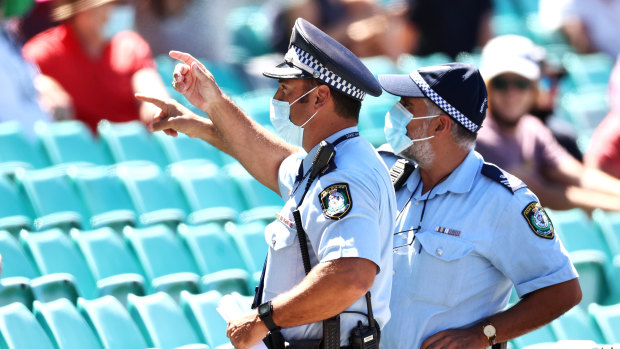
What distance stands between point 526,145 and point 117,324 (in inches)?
98.5

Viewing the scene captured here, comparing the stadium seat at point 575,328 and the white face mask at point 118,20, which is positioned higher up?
the white face mask at point 118,20

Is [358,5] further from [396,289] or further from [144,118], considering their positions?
[396,289]

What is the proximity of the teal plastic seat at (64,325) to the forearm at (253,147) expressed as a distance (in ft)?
2.47

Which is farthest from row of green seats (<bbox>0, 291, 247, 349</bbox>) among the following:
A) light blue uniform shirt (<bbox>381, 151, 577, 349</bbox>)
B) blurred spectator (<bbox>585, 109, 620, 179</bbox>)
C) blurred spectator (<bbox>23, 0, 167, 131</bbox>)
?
blurred spectator (<bbox>585, 109, 620, 179</bbox>)

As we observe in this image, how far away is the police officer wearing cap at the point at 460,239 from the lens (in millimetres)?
2607

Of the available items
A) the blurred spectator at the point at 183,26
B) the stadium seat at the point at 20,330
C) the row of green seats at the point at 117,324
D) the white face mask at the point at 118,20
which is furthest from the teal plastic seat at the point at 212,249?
the blurred spectator at the point at 183,26


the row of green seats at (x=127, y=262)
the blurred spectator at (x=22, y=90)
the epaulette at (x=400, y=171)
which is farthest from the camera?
the blurred spectator at (x=22, y=90)

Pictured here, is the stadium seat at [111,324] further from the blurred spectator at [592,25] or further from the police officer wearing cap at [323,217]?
the blurred spectator at [592,25]

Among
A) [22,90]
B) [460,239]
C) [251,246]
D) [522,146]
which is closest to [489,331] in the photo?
[460,239]

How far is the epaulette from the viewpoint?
112 inches

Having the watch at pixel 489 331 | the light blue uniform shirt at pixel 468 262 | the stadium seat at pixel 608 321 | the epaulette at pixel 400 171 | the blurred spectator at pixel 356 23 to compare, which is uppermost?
the blurred spectator at pixel 356 23

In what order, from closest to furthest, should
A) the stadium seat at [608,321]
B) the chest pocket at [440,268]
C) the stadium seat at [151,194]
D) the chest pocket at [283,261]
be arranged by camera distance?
the chest pocket at [283,261] → the chest pocket at [440,268] → the stadium seat at [608,321] → the stadium seat at [151,194]

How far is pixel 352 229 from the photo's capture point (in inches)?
88.0

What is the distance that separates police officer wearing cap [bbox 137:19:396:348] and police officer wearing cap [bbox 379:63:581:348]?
0.24 metres
